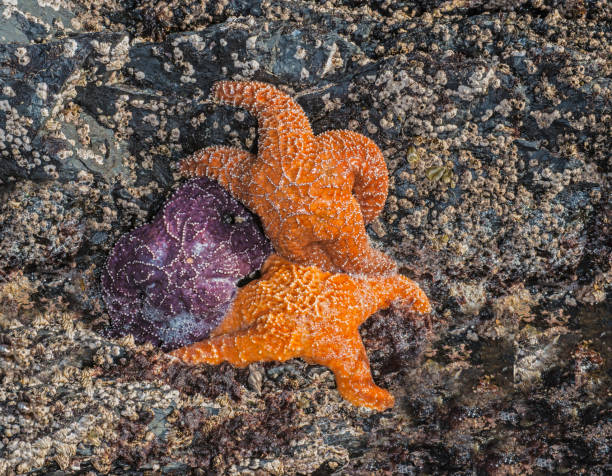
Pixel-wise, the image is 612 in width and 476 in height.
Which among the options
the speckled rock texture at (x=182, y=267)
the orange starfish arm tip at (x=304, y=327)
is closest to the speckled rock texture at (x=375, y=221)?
the orange starfish arm tip at (x=304, y=327)

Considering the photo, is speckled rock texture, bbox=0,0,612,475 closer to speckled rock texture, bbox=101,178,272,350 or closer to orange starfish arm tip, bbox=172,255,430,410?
orange starfish arm tip, bbox=172,255,430,410

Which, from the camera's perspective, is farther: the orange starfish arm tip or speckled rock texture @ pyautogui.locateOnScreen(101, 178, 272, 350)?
speckled rock texture @ pyautogui.locateOnScreen(101, 178, 272, 350)

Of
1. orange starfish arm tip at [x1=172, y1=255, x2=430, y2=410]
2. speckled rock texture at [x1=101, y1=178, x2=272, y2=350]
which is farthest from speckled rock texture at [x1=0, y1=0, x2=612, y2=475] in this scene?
speckled rock texture at [x1=101, y1=178, x2=272, y2=350]

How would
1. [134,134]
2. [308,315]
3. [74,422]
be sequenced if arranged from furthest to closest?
[134,134] → [308,315] → [74,422]

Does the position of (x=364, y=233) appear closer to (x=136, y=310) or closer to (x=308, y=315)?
(x=308, y=315)

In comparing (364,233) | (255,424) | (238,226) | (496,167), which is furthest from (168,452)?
(496,167)

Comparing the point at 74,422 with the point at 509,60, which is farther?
the point at 509,60

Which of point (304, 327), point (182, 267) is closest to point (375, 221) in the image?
point (304, 327)
